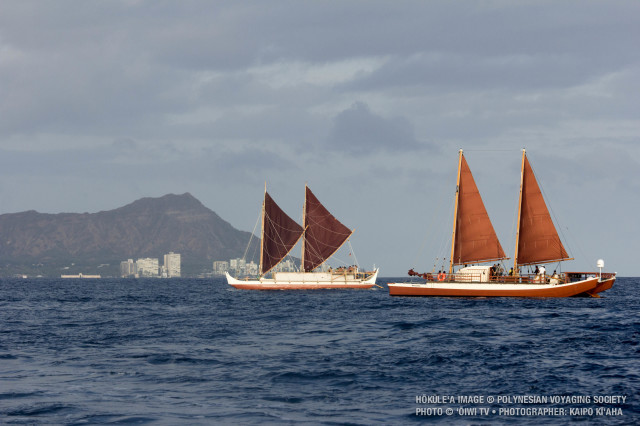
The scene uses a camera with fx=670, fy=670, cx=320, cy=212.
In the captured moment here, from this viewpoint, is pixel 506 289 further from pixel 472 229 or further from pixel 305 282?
pixel 305 282

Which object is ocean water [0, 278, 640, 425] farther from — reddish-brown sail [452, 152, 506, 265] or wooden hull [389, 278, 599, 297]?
reddish-brown sail [452, 152, 506, 265]

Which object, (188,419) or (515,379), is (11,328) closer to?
(188,419)

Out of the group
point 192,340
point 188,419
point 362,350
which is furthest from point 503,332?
point 188,419

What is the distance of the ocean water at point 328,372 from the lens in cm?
2039

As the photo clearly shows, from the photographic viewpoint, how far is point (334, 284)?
11525 centimetres

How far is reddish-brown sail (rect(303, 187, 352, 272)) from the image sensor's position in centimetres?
11238

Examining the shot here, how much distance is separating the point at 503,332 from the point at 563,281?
3590 centimetres

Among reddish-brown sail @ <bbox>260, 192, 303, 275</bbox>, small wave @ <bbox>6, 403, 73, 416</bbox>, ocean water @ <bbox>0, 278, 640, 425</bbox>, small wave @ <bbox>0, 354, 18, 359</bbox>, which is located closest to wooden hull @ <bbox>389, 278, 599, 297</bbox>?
ocean water @ <bbox>0, 278, 640, 425</bbox>

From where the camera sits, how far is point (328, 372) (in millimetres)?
26859

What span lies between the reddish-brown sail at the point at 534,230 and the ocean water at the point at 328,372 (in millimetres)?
25174

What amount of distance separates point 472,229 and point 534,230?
6560mm

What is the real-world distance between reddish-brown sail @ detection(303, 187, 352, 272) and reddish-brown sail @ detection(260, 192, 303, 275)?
246 cm

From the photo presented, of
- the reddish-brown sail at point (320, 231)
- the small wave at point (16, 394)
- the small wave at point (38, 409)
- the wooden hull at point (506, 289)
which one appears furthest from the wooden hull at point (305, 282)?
the small wave at point (38, 409)

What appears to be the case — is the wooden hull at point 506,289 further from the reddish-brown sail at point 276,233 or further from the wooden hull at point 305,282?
the wooden hull at point 305,282
